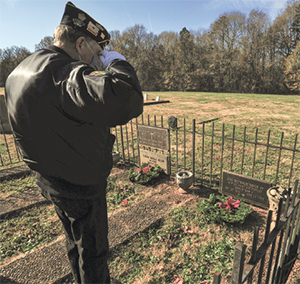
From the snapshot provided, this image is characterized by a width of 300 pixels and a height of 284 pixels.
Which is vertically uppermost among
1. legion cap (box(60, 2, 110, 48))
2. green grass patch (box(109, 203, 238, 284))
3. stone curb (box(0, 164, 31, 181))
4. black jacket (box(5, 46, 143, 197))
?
legion cap (box(60, 2, 110, 48))

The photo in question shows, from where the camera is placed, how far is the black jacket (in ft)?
3.95

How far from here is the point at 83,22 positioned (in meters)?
1.60

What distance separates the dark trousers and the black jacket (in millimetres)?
126

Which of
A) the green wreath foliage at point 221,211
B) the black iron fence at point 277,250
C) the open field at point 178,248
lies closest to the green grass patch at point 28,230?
the open field at point 178,248

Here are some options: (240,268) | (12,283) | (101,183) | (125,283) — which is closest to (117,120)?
(101,183)

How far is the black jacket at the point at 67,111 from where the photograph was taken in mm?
1205

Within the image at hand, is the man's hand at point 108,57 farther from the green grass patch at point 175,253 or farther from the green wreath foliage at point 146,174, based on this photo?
the green wreath foliage at point 146,174

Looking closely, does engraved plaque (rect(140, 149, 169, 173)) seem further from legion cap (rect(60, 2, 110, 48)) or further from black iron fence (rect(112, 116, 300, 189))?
legion cap (rect(60, 2, 110, 48))

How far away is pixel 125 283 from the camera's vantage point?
8.91ft

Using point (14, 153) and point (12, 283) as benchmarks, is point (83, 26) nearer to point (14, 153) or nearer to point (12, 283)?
point (12, 283)

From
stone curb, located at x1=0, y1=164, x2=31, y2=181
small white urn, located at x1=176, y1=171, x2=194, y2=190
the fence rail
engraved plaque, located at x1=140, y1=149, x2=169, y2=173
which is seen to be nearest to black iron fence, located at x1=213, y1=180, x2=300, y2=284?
the fence rail

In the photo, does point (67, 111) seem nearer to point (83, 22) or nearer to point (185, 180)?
point (83, 22)

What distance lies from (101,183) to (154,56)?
40786 mm

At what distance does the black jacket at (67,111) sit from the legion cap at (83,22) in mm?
225
